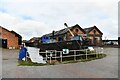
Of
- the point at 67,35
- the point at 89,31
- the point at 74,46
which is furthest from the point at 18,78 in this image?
the point at 89,31

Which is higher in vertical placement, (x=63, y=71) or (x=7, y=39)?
(x=7, y=39)

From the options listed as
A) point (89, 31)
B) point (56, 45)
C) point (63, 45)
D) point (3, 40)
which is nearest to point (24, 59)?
point (63, 45)

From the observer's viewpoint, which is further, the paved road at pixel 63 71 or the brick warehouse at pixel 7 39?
the brick warehouse at pixel 7 39

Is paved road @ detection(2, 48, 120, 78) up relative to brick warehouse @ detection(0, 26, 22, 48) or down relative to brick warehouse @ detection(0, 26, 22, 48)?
down

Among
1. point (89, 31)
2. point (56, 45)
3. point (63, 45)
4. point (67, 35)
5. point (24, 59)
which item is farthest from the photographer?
point (89, 31)

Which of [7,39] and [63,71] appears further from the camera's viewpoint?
[7,39]

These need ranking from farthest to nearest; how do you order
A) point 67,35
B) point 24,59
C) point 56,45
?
point 67,35 → point 56,45 → point 24,59

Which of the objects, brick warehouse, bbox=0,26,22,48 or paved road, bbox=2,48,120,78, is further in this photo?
brick warehouse, bbox=0,26,22,48

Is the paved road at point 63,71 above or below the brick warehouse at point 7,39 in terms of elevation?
below

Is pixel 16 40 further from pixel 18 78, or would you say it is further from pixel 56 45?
pixel 18 78

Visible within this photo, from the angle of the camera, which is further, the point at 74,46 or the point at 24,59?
the point at 74,46

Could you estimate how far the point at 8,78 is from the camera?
453 inches

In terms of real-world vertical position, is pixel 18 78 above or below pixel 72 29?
below

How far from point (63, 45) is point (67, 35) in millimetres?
32927
